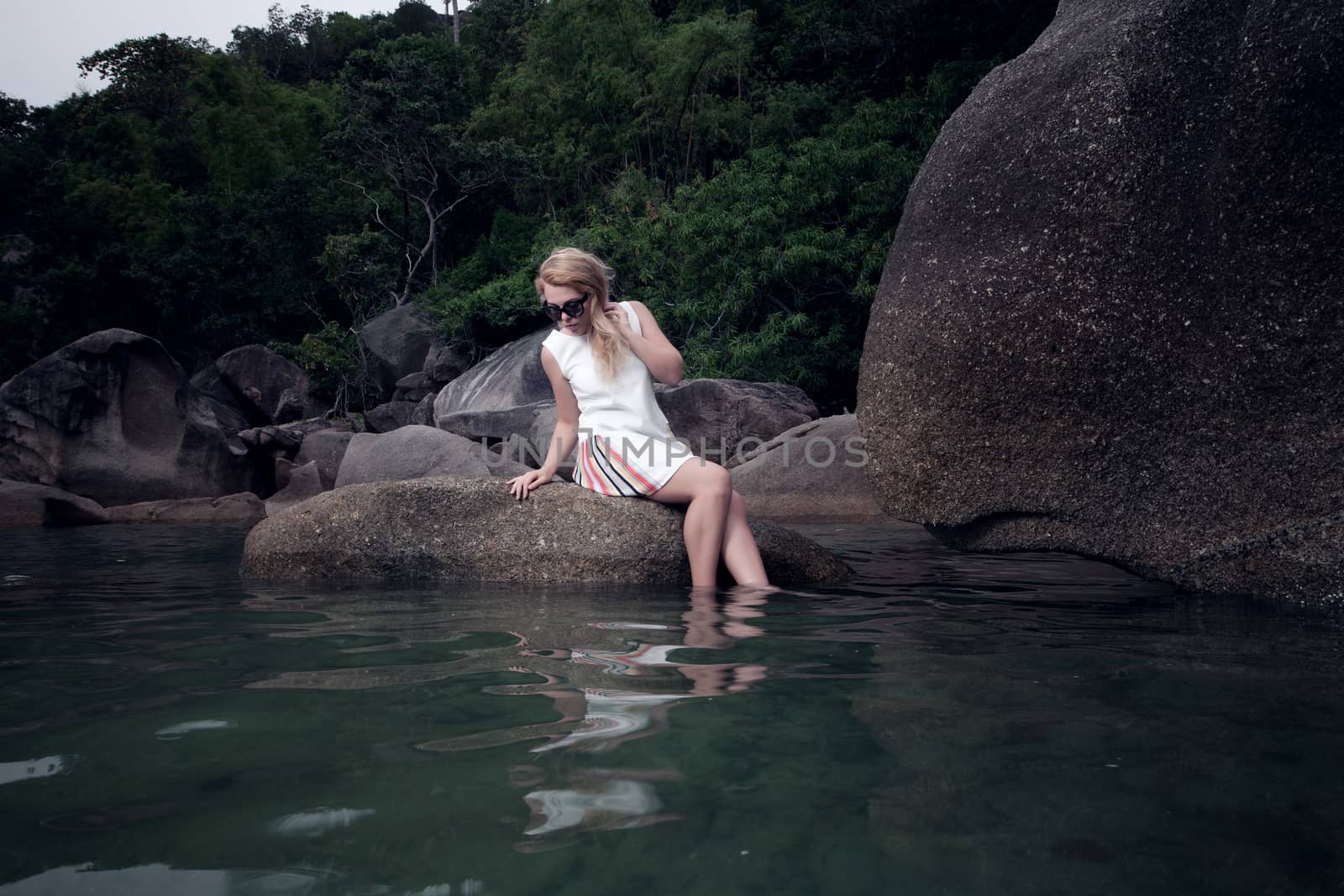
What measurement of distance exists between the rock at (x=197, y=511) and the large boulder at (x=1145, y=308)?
902cm

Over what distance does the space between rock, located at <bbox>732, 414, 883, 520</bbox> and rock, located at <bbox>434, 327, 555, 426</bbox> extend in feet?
25.3

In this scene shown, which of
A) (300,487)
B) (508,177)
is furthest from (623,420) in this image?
(508,177)

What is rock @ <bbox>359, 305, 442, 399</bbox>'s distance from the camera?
24312 mm

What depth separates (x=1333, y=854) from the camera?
4.38ft

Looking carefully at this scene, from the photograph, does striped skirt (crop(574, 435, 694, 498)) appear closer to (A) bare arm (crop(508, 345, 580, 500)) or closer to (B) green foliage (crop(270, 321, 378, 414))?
(A) bare arm (crop(508, 345, 580, 500))

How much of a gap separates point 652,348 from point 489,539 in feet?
Answer: 4.26

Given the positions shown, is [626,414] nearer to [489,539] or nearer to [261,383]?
[489,539]

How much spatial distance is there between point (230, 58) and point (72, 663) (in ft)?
133

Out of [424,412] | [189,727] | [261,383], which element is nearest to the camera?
[189,727]

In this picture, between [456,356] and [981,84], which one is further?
[456,356]

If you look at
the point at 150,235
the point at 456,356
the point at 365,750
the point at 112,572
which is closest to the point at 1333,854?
the point at 365,750

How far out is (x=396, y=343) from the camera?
24.5 metres

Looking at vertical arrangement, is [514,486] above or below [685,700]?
above

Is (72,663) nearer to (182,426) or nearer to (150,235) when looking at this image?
(182,426)
